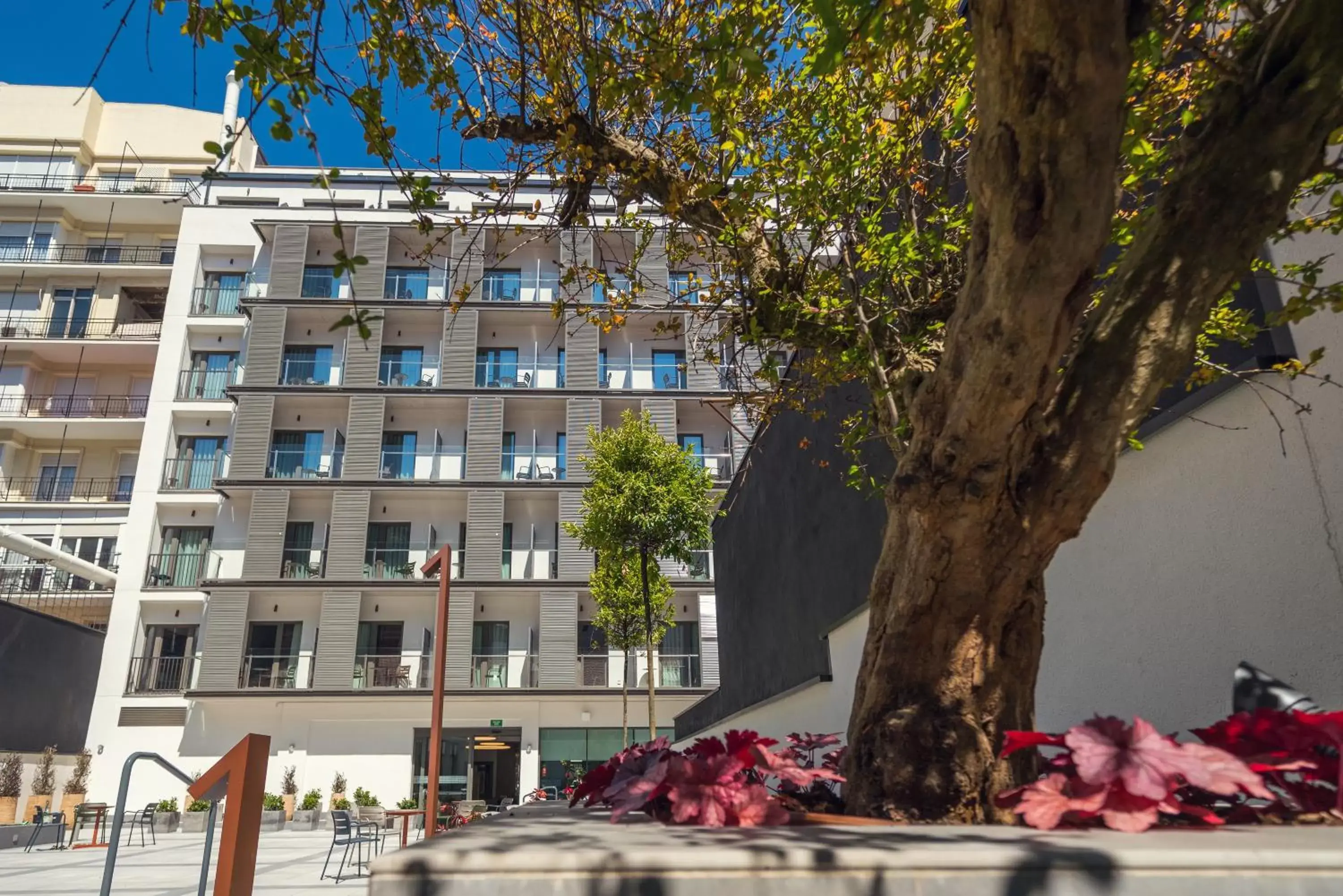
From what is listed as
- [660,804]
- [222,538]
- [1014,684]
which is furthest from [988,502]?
[222,538]

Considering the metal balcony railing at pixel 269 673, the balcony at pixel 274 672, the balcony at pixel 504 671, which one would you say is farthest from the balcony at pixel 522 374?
the metal balcony railing at pixel 269 673

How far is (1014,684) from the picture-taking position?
2.25 metres

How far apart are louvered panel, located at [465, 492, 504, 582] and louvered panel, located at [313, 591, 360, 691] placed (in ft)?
11.5

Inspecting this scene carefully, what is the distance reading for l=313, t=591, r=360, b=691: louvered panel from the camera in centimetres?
2427

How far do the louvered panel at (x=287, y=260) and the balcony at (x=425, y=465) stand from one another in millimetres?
6534

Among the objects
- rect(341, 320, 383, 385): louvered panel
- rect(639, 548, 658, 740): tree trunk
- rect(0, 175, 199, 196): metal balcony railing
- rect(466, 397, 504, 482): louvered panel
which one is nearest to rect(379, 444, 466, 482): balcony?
rect(466, 397, 504, 482): louvered panel

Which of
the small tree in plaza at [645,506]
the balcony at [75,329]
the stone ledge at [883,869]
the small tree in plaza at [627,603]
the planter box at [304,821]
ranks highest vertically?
the balcony at [75,329]

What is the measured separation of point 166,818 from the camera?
2111cm

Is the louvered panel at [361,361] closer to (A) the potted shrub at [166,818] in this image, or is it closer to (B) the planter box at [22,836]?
(A) the potted shrub at [166,818]

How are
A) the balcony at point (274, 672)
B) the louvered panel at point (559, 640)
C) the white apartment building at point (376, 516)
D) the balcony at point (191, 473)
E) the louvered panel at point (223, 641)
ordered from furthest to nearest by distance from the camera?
the balcony at point (191, 473)
the louvered panel at point (559, 640)
the white apartment building at point (376, 516)
the balcony at point (274, 672)
the louvered panel at point (223, 641)

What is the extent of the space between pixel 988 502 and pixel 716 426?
1026 inches

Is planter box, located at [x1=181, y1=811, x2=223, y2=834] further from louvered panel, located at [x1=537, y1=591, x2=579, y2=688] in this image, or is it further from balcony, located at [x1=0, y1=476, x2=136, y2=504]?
balcony, located at [x1=0, y1=476, x2=136, y2=504]

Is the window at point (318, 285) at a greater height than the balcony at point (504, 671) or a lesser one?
greater

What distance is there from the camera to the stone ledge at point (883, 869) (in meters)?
1.24
